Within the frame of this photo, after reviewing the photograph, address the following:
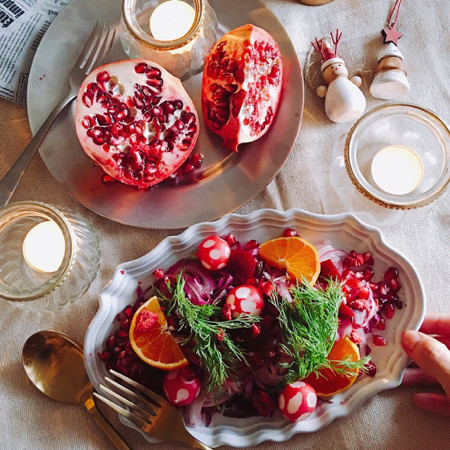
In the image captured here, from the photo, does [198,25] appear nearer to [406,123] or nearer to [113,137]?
[113,137]

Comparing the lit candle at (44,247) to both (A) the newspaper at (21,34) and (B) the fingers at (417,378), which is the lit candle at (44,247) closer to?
(A) the newspaper at (21,34)

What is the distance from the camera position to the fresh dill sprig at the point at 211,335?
1.41 metres

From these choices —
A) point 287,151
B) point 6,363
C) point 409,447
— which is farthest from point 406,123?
point 6,363

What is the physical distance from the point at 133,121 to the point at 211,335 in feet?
2.00

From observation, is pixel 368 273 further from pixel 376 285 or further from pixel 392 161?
pixel 392 161

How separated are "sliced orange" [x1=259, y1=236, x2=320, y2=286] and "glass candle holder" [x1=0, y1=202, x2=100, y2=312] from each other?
0.48 metres

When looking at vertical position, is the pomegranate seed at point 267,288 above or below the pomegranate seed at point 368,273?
above

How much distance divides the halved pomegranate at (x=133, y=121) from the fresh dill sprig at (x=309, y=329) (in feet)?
1.61

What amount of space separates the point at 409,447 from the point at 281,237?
2.17 ft

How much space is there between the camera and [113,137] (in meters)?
1.58

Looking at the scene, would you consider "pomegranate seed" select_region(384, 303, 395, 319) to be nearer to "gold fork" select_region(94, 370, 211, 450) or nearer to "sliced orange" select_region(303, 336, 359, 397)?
"sliced orange" select_region(303, 336, 359, 397)

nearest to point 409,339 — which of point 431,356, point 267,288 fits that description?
point 431,356

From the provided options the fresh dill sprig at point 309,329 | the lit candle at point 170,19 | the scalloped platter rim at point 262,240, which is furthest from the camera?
the lit candle at point 170,19

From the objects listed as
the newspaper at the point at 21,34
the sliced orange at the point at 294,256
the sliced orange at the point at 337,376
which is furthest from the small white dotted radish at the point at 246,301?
the newspaper at the point at 21,34
